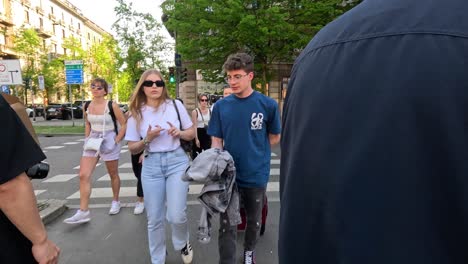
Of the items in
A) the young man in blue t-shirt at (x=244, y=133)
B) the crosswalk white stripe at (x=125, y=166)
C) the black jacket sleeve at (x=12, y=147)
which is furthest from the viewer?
the crosswalk white stripe at (x=125, y=166)

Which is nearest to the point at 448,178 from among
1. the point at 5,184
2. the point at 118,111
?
the point at 5,184

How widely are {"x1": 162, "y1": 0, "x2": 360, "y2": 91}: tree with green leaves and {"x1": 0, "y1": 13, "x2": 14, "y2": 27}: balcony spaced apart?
125 feet

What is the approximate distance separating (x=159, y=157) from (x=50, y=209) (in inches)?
109

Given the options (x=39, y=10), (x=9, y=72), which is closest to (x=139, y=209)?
(x=9, y=72)

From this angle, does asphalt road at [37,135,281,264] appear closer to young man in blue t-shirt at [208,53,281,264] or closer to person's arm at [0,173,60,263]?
young man in blue t-shirt at [208,53,281,264]

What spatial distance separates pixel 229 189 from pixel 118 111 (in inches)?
99.9

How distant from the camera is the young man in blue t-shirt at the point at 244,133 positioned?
2.92 m

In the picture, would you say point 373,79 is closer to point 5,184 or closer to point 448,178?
point 448,178

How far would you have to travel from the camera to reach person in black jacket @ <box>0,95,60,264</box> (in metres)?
1.55

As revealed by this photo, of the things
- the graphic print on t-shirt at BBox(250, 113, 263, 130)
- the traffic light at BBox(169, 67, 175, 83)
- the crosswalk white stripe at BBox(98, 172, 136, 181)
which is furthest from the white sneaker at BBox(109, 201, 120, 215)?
the traffic light at BBox(169, 67, 175, 83)

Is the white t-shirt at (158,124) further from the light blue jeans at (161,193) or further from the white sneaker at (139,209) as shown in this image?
the white sneaker at (139,209)

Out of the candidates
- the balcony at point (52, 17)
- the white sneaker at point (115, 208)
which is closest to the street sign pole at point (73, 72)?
the white sneaker at point (115, 208)

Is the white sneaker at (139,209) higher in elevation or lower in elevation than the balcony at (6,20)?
lower

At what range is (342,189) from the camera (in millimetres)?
752
